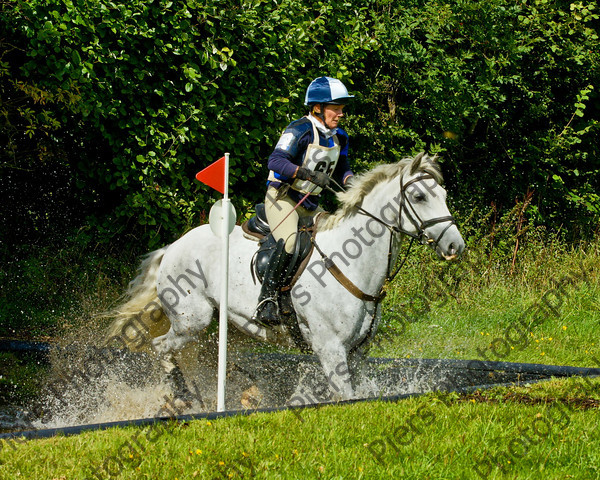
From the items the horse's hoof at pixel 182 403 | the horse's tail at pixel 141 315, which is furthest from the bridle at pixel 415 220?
the horse's tail at pixel 141 315

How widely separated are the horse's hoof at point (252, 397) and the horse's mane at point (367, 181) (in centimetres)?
179

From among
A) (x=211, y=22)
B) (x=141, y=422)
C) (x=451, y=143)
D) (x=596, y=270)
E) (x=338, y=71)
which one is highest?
(x=211, y=22)

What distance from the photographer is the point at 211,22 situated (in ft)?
27.0

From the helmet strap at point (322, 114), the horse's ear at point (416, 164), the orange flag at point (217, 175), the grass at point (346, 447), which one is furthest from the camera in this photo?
the helmet strap at point (322, 114)

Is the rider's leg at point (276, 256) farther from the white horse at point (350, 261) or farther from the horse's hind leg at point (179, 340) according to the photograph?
the horse's hind leg at point (179, 340)

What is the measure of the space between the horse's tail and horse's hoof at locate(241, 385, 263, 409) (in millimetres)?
1065

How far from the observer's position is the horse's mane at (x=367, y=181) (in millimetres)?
5461

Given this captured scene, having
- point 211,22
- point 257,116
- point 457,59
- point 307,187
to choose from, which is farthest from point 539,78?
point 307,187

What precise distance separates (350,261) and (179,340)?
2.09 metres

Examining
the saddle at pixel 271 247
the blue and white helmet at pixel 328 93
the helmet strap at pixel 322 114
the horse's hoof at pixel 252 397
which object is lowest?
the horse's hoof at pixel 252 397

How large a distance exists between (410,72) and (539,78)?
281 centimetres

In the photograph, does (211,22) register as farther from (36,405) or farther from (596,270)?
(596,270)

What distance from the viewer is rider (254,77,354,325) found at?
5.67 m

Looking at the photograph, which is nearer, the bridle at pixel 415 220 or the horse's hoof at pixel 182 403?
the bridle at pixel 415 220
